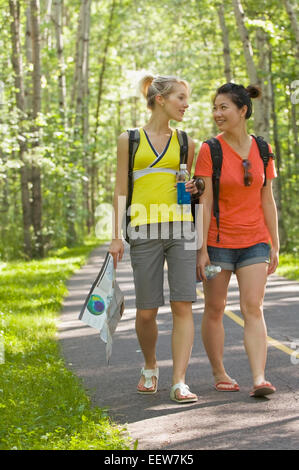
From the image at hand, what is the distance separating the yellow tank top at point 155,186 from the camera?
20.7 ft

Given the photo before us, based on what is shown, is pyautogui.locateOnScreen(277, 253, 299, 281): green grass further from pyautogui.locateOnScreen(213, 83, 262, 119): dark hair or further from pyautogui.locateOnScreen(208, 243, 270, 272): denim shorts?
pyautogui.locateOnScreen(213, 83, 262, 119): dark hair

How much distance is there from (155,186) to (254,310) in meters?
1.17

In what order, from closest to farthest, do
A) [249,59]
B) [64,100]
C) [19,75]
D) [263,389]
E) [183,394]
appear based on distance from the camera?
[263,389]
[183,394]
[19,75]
[249,59]
[64,100]

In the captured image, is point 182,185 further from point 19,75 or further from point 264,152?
point 19,75

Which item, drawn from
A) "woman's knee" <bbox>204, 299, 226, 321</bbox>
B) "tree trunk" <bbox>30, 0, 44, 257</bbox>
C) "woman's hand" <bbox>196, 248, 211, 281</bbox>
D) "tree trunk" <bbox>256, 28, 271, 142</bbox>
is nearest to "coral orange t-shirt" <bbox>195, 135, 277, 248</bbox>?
"woman's hand" <bbox>196, 248, 211, 281</bbox>

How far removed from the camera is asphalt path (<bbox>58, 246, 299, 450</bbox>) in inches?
206

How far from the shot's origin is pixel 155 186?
6340mm

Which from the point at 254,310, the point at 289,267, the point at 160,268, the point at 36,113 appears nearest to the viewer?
the point at 254,310

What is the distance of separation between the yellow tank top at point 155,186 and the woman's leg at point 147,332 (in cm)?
70

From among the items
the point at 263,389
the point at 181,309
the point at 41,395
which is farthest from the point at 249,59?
the point at 263,389

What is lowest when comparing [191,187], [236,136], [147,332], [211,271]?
[147,332]

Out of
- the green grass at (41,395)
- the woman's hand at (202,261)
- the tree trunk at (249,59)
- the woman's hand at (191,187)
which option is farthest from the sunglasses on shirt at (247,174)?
the tree trunk at (249,59)

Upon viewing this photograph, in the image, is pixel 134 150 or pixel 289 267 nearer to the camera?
pixel 134 150

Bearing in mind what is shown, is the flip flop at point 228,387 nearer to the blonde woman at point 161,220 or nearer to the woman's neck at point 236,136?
the blonde woman at point 161,220
